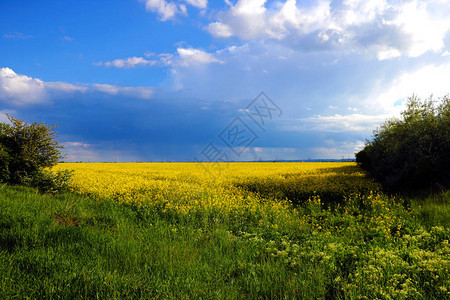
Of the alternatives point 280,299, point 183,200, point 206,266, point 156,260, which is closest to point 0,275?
point 156,260

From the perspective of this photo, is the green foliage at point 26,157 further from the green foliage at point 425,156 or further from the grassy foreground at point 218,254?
the green foliage at point 425,156

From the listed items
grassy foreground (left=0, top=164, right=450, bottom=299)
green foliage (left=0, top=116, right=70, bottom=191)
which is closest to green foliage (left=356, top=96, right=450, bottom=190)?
grassy foreground (left=0, top=164, right=450, bottom=299)

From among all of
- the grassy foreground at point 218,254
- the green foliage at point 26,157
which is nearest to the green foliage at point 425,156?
the grassy foreground at point 218,254

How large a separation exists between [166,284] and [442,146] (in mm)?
15187

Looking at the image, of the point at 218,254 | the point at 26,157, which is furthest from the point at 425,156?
the point at 26,157

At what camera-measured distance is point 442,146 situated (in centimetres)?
1291

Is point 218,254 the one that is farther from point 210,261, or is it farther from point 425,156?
point 425,156

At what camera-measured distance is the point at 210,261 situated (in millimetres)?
5277

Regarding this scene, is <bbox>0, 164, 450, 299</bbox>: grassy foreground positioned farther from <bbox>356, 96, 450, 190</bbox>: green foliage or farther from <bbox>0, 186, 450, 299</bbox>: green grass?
<bbox>356, 96, 450, 190</bbox>: green foliage

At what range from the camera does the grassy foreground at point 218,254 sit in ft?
13.6

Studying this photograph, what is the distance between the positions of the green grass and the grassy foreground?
2 cm

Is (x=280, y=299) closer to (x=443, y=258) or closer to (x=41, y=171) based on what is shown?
(x=443, y=258)

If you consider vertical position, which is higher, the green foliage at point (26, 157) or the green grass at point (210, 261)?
the green foliage at point (26, 157)

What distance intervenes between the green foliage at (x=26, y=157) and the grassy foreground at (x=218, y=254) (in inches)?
154
